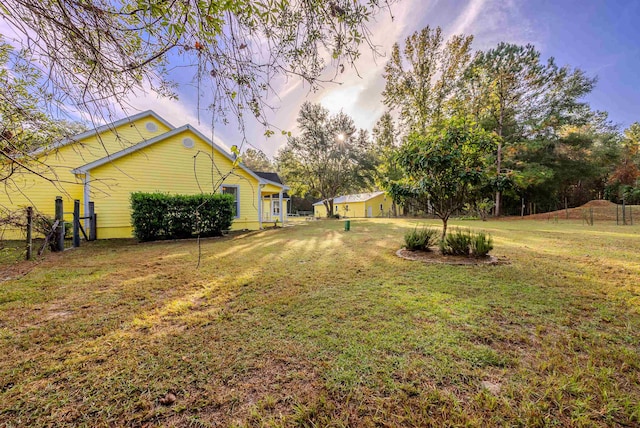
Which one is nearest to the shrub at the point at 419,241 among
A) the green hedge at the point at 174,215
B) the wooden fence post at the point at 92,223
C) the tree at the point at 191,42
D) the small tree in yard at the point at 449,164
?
the small tree in yard at the point at 449,164

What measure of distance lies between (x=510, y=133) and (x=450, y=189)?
842 inches

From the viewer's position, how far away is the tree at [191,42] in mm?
1884

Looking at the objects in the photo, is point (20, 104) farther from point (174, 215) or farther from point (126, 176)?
point (126, 176)

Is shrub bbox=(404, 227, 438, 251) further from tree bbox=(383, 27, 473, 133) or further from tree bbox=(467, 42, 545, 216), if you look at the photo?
tree bbox=(467, 42, 545, 216)

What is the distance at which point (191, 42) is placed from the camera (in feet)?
6.83

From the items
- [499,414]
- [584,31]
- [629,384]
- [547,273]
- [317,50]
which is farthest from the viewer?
[584,31]

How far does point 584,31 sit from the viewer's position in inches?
248

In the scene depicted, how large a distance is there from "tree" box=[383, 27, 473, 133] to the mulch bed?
16304 millimetres

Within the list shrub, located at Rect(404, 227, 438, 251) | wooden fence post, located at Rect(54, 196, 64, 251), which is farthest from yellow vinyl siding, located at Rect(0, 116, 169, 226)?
Answer: shrub, located at Rect(404, 227, 438, 251)

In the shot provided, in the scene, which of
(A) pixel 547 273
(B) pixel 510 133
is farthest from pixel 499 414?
(B) pixel 510 133

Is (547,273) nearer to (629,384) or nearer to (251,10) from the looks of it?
(629,384)

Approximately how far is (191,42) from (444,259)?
540cm

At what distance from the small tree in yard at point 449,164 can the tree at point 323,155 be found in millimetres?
20095

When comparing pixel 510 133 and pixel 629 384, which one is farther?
pixel 510 133
